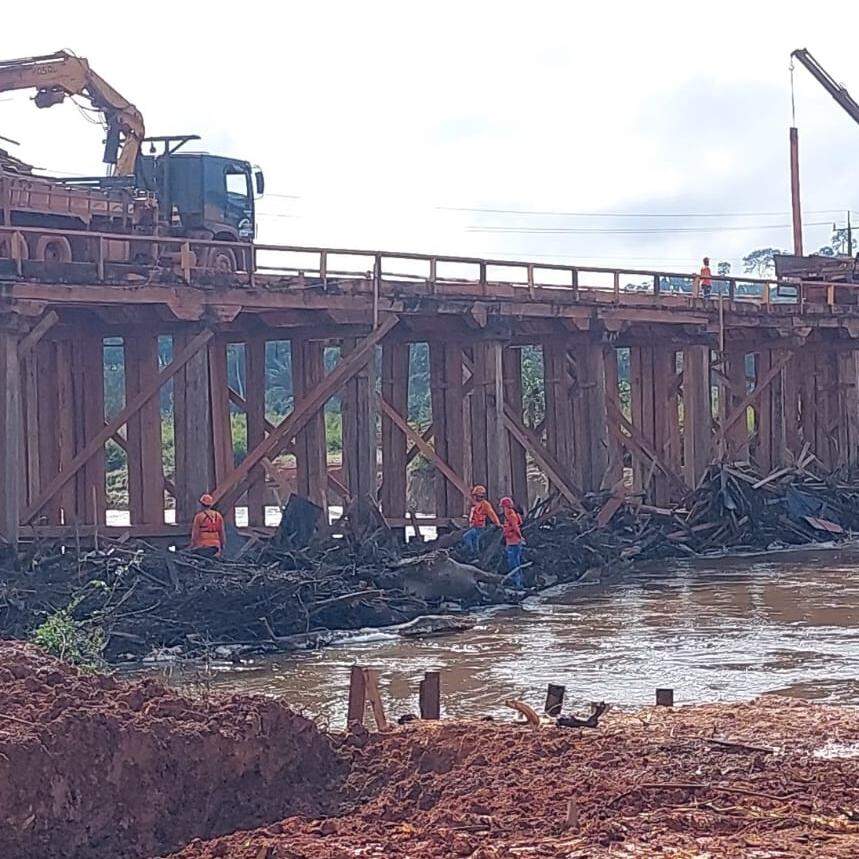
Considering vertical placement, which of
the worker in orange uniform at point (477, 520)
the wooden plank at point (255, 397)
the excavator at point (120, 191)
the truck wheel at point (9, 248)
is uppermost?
the excavator at point (120, 191)

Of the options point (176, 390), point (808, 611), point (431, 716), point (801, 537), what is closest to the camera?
point (431, 716)

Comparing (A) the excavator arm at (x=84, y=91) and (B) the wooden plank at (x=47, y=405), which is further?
(A) the excavator arm at (x=84, y=91)

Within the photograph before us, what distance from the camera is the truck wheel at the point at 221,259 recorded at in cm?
1994

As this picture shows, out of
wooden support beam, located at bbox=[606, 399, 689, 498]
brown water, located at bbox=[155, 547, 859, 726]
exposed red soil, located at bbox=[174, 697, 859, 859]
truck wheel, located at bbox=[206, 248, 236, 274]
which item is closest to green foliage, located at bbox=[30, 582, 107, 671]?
brown water, located at bbox=[155, 547, 859, 726]

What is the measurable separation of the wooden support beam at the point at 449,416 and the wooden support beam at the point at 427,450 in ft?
1.26

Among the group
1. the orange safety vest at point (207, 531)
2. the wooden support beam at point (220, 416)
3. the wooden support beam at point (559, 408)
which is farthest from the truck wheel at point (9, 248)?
the wooden support beam at point (559, 408)

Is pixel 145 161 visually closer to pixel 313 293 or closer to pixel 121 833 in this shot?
pixel 313 293

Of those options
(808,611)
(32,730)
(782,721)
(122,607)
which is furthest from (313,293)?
(32,730)

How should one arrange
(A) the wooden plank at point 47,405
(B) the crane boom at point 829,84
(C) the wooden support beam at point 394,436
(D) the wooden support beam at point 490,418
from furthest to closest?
1. (B) the crane boom at point 829,84
2. (C) the wooden support beam at point 394,436
3. (D) the wooden support beam at point 490,418
4. (A) the wooden plank at point 47,405

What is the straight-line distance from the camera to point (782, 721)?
29.9 feet

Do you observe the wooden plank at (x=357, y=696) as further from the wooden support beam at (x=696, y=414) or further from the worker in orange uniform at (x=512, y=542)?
the wooden support beam at (x=696, y=414)

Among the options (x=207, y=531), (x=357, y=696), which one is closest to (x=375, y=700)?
(x=357, y=696)

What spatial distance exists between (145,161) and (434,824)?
1725 cm

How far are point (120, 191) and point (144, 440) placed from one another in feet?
11.2
